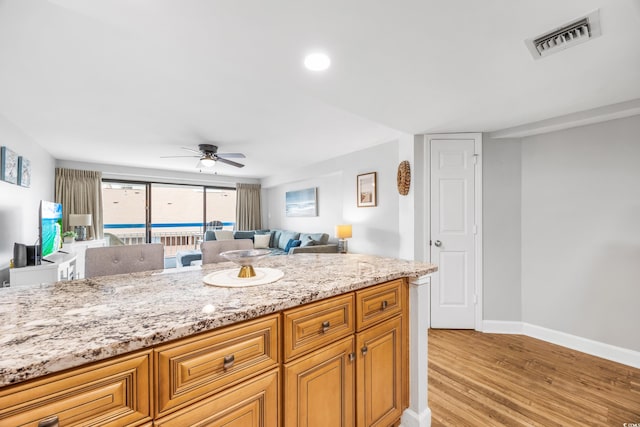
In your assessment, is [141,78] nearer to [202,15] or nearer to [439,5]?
[202,15]

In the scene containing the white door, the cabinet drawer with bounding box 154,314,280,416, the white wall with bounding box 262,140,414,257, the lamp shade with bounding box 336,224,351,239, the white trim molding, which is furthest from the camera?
the lamp shade with bounding box 336,224,351,239

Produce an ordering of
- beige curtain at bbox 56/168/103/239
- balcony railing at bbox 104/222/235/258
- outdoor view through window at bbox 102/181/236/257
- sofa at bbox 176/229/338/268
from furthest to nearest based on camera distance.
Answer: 1. balcony railing at bbox 104/222/235/258
2. outdoor view through window at bbox 102/181/236/257
3. beige curtain at bbox 56/168/103/239
4. sofa at bbox 176/229/338/268

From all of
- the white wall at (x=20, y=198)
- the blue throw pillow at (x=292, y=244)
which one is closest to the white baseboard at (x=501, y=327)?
the blue throw pillow at (x=292, y=244)

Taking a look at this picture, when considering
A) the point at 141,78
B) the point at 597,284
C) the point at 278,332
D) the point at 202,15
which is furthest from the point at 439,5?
the point at 597,284

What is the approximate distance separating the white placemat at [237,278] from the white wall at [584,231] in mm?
2791

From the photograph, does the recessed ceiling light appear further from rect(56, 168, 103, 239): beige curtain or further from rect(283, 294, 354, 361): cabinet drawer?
rect(56, 168, 103, 239): beige curtain

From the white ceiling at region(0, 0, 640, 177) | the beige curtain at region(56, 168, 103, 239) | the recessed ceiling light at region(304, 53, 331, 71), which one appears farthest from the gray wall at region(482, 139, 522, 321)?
the beige curtain at region(56, 168, 103, 239)

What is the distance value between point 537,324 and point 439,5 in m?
3.09

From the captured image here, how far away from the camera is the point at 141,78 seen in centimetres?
213

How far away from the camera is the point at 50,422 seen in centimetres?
60

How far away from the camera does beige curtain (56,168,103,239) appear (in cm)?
504

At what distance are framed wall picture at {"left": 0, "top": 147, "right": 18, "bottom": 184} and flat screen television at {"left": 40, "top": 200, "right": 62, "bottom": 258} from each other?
361 millimetres

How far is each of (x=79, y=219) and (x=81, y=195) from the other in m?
0.78

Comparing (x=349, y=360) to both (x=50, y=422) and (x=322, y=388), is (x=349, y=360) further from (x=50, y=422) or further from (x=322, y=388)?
(x=50, y=422)
